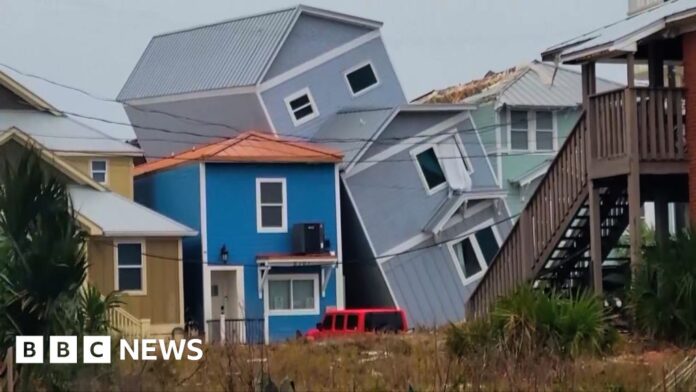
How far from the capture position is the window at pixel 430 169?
162ft

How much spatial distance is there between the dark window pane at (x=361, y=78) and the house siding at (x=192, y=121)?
3.70m

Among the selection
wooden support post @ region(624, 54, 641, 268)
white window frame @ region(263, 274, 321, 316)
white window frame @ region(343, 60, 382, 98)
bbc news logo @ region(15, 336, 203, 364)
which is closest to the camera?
bbc news logo @ region(15, 336, 203, 364)

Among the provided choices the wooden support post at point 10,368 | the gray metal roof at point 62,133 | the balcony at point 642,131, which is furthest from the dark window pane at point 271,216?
the wooden support post at point 10,368

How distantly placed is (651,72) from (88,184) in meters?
21.1

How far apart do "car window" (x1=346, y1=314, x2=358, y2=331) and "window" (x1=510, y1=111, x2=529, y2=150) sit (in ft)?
48.7

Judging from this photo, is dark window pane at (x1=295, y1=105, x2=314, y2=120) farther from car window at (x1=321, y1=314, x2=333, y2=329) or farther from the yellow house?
car window at (x1=321, y1=314, x2=333, y2=329)

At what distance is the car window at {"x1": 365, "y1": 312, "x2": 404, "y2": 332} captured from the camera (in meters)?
38.5

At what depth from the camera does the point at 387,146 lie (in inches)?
1907

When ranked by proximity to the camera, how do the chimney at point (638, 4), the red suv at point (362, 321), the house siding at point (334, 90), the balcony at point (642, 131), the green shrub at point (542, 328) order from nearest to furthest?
1. the green shrub at point (542, 328)
2. the balcony at point (642, 131)
3. the chimney at point (638, 4)
4. the red suv at point (362, 321)
5. the house siding at point (334, 90)

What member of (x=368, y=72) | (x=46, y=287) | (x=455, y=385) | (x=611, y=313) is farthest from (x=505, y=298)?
(x=368, y=72)

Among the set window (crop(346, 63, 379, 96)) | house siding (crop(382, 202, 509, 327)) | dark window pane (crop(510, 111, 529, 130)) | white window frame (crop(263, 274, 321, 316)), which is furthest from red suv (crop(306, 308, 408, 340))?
dark window pane (crop(510, 111, 529, 130))

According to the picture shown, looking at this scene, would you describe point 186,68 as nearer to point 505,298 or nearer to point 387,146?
point 387,146

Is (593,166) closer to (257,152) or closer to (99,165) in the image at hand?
(257,152)

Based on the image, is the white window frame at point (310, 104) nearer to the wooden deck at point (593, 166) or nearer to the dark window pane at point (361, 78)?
the dark window pane at point (361, 78)
